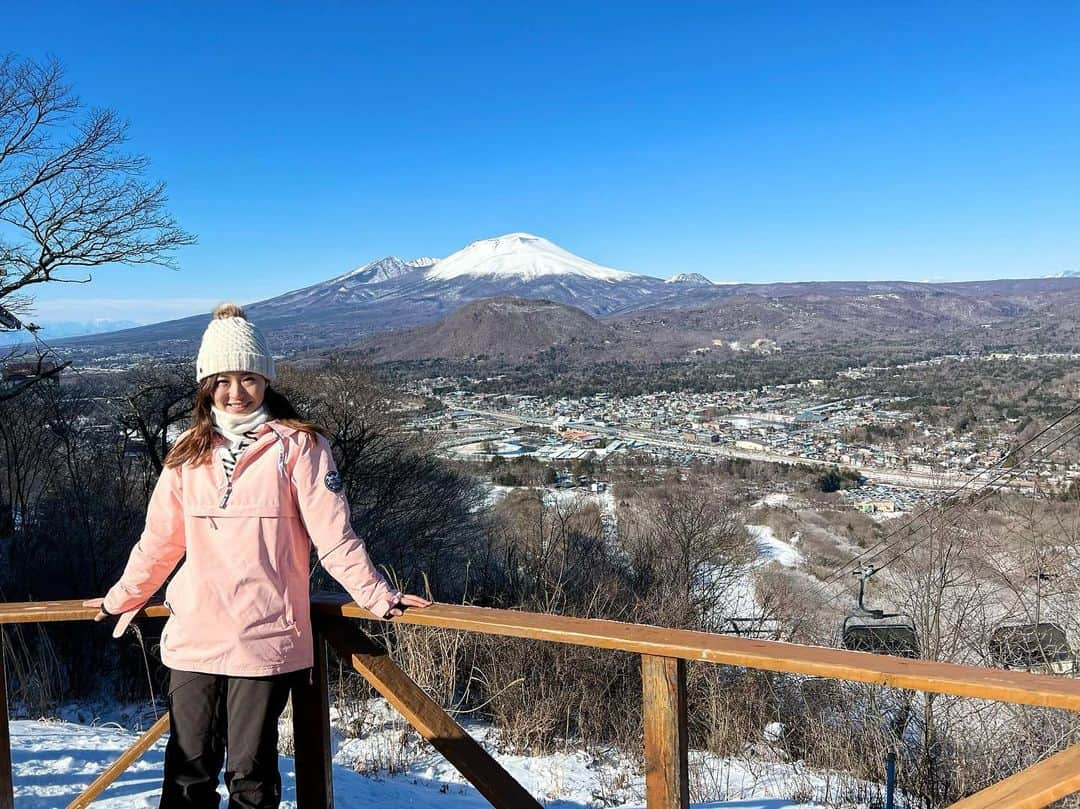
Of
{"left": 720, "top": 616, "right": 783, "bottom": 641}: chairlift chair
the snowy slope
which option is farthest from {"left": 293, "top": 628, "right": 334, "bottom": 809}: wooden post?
the snowy slope

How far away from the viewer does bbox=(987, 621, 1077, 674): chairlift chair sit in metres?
6.59

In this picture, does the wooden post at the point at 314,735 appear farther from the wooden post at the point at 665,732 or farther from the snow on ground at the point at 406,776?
the wooden post at the point at 665,732

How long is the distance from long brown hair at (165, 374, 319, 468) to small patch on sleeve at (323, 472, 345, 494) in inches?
5.1

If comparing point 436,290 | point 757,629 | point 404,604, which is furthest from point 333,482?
point 436,290

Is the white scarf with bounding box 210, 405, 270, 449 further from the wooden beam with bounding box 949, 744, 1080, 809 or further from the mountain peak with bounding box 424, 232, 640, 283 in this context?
the mountain peak with bounding box 424, 232, 640, 283

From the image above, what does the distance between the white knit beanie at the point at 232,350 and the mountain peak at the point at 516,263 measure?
144861 millimetres

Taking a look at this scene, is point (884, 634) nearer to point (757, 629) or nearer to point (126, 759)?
point (757, 629)

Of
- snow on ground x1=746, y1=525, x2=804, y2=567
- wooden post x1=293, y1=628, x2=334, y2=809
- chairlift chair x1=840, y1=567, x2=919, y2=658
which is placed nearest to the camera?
wooden post x1=293, y1=628, x2=334, y2=809

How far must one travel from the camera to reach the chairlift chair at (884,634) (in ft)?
26.8

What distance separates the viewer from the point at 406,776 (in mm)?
3391

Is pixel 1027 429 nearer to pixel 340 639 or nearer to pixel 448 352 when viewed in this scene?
pixel 340 639

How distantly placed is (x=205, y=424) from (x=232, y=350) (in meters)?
0.21

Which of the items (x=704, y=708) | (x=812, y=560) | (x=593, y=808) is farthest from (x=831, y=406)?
(x=593, y=808)

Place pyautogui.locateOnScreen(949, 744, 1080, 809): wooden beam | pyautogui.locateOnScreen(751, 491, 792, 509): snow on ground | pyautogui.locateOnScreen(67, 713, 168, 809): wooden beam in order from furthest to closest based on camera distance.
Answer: pyautogui.locateOnScreen(751, 491, 792, 509): snow on ground → pyautogui.locateOnScreen(67, 713, 168, 809): wooden beam → pyautogui.locateOnScreen(949, 744, 1080, 809): wooden beam
